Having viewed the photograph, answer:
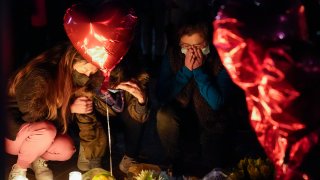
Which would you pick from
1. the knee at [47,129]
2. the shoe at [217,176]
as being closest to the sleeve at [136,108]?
the knee at [47,129]

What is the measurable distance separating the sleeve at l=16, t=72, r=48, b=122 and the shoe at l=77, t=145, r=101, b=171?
584 mm

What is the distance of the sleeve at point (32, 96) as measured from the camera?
3342 mm

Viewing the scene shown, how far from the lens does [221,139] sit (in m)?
3.72

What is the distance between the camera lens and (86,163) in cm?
389

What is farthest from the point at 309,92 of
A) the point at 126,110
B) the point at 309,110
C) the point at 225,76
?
the point at 126,110

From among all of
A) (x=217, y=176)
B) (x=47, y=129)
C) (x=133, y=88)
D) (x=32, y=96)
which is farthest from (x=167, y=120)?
(x=32, y=96)

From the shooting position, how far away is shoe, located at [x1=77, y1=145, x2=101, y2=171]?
3.87m

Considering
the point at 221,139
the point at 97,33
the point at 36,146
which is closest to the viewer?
the point at 97,33

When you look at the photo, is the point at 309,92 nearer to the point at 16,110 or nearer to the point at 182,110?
the point at 182,110

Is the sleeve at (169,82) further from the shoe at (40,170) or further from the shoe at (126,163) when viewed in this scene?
the shoe at (40,170)

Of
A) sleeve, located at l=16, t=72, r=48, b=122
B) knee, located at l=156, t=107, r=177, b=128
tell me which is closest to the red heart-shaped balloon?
sleeve, located at l=16, t=72, r=48, b=122

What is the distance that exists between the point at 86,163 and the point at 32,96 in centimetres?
80

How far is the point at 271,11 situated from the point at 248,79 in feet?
1.19

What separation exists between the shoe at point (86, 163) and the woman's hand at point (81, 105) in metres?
0.38
